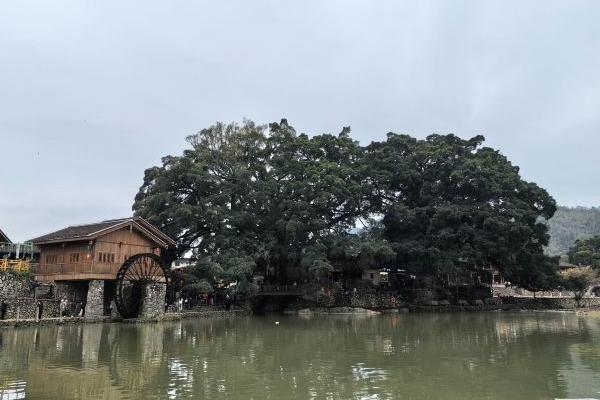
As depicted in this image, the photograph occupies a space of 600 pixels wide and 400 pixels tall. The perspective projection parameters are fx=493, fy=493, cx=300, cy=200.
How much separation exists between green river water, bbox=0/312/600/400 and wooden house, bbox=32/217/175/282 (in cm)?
652

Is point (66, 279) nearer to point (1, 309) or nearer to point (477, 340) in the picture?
point (1, 309)

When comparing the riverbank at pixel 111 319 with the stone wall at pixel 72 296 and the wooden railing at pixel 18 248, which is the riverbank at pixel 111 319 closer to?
the stone wall at pixel 72 296

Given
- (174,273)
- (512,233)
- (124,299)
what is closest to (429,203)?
(512,233)

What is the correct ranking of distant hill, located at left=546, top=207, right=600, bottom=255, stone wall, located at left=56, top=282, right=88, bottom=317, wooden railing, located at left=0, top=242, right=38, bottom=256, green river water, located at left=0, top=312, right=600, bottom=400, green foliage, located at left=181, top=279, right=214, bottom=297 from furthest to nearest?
distant hill, located at left=546, top=207, right=600, bottom=255 < wooden railing, located at left=0, top=242, right=38, bottom=256 < green foliage, located at left=181, top=279, right=214, bottom=297 < stone wall, located at left=56, top=282, right=88, bottom=317 < green river water, located at left=0, top=312, right=600, bottom=400

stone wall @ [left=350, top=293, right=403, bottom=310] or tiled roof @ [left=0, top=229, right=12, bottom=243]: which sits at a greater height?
tiled roof @ [left=0, top=229, right=12, bottom=243]

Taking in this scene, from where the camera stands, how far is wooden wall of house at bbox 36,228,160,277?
3084cm

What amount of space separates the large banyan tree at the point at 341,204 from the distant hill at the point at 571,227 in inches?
3895

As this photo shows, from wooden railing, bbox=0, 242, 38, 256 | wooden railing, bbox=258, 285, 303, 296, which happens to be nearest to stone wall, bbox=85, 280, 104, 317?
wooden railing, bbox=0, 242, 38, 256

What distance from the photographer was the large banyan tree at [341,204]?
136ft

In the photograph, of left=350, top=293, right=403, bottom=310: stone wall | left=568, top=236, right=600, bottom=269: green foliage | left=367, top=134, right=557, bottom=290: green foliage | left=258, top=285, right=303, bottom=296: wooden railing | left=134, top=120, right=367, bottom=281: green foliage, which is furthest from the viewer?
left=568, top=236, right=600, bottom=269: green foliage

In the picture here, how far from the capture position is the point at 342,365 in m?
15.1

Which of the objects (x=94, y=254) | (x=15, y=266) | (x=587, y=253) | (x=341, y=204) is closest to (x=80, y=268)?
(x=94, y=254)

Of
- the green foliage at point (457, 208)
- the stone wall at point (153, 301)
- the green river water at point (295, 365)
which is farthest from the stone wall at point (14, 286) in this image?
the green foliage at point (457, 208)

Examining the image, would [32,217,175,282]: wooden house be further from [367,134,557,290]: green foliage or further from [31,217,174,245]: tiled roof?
[367,134,557,290]: green foliage
